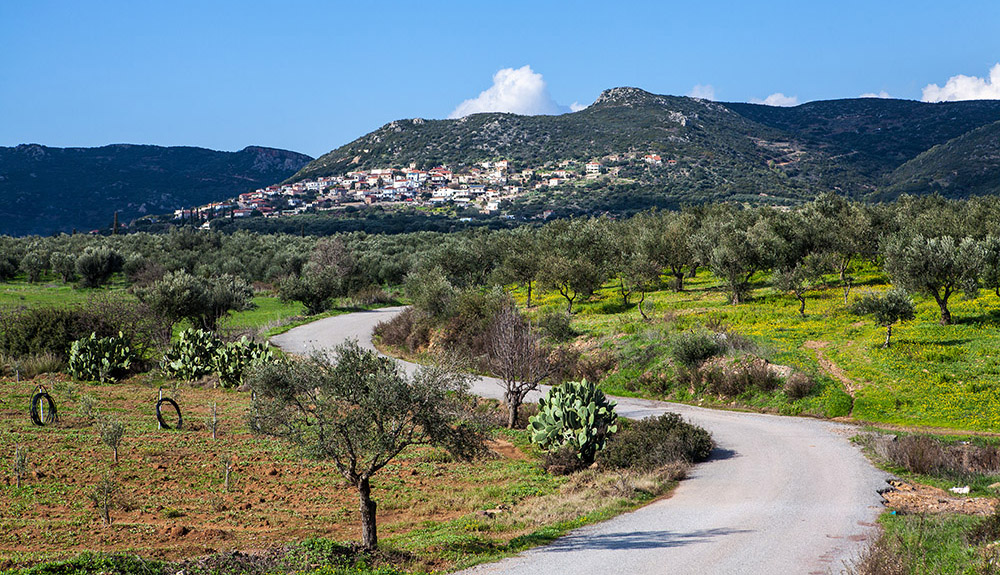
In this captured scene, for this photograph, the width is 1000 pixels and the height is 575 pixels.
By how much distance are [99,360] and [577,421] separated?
87.5 ft

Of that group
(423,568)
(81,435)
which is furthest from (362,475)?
(81,435)

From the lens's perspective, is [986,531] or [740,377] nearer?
[986,531]

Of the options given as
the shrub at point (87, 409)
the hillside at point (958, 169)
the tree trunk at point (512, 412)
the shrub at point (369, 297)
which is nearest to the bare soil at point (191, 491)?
the shrub at point (87, 409)

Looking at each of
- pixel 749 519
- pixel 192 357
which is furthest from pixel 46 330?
pixel 749 519

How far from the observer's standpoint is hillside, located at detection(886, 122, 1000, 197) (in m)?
150

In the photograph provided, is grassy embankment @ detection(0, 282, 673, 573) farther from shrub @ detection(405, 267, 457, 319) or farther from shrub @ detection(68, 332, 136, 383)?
shrub @ detection(405, 267, 457, 319)

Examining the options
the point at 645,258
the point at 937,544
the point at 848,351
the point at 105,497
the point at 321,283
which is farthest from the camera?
the point at 321,283

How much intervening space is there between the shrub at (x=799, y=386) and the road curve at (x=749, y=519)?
3.04 metres

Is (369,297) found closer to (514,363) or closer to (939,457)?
(514,363)

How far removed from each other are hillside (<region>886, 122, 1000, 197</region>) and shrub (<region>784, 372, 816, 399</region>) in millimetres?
143209

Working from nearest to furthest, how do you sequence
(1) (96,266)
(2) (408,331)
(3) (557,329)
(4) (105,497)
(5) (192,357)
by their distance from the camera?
1. (4) (105,497)
2. (5) (192,357)
3. (3) (557,329)
4. (2) (408,331)
5. (1) (96,266)

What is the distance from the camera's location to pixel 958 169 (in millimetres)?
160125

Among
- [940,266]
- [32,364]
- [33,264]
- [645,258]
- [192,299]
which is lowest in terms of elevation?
[32,364]

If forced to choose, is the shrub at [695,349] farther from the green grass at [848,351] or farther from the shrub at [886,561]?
the shrub at [886,561]
